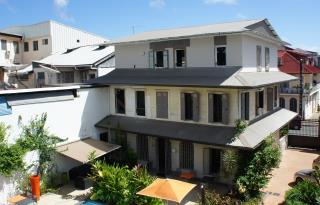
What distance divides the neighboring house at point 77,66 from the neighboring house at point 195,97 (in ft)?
16.8

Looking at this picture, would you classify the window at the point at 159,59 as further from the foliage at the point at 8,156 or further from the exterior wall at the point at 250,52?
the foliage at the point at 8,156

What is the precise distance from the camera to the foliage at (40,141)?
20266mm

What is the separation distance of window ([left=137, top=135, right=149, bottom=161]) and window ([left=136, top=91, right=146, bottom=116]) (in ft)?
6.14

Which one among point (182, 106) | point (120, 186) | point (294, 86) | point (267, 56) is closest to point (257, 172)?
point (182, 106)

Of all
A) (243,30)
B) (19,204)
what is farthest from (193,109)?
(19,204)

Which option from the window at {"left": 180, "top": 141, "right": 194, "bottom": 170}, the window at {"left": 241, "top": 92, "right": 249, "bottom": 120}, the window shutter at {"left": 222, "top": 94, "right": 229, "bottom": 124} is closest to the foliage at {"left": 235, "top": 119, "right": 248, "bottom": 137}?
the window at {"left": 241, "top": 92, "right": 249, "bottom": 120}

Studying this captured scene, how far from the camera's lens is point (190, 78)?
859 inches

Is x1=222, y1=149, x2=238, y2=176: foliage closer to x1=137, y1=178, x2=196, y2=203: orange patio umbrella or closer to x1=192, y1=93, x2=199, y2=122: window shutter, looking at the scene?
x1=192, y1=93, x2=199, y2=122: window shutter

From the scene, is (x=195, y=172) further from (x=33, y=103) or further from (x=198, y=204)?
(x=33, y=103)

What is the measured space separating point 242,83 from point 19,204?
1485 cm

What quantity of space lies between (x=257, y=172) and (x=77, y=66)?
20.9 meters

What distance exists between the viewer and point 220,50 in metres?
22.0

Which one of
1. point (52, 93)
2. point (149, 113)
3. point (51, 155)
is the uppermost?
point (52, 93)

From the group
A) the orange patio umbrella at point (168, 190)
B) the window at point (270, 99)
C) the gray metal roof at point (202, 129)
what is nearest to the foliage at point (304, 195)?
the gray metal roof at point (202, 129)
